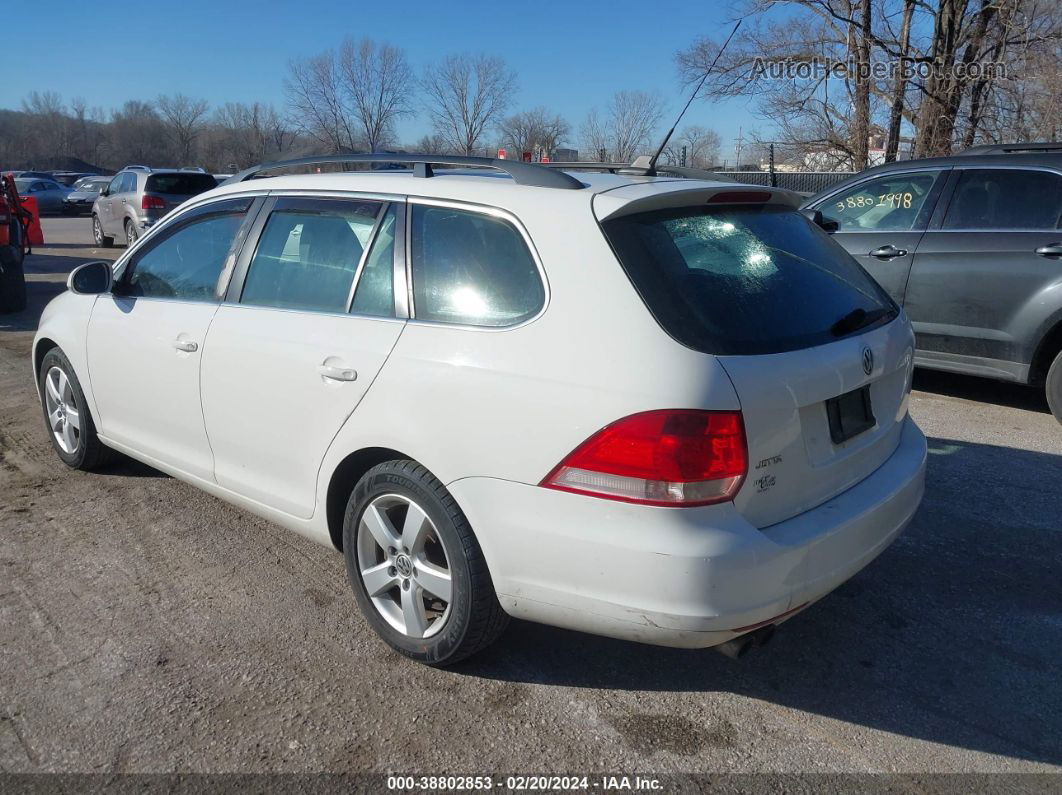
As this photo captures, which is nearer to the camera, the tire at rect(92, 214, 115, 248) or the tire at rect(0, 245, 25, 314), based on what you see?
the tire at rect(0, 245, 25, 314)

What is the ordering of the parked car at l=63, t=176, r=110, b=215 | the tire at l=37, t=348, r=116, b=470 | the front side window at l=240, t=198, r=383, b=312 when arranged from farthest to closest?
the parked car at l=63, t=176, r=110, b=215, the tire at l=37, t=348, r=116, b=470, the front side window at l=240, t=198, r=383, b=312

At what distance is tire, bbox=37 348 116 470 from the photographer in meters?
4.81

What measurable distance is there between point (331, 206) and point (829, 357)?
1.98 m

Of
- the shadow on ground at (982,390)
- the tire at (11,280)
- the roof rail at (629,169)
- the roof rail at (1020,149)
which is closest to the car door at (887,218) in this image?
the roof rail at (1020,149)

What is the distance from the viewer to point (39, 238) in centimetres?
1655

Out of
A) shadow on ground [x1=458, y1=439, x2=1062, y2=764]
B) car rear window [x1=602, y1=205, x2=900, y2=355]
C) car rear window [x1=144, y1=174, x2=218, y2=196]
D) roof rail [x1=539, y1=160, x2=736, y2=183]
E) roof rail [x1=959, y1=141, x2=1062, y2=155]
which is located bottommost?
shadow on ground [x1=458, y1=439, x2=1062, y2=764]

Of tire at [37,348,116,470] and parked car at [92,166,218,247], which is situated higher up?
parked car at [92,166,218,247]

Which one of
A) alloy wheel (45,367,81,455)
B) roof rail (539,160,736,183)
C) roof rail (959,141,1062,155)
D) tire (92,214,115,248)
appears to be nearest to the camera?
roof rail (539,160,736,183)

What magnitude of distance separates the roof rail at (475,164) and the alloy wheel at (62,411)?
1.98m

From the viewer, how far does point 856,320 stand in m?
3.13

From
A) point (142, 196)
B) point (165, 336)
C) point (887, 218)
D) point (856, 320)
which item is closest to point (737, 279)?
point (856, 320)

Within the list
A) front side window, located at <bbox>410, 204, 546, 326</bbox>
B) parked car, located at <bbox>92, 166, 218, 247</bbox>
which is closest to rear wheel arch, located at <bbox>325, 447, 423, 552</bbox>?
front side window, located at <bbox>410, 204, 546, 326</bbox>

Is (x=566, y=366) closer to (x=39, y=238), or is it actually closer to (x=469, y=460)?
(x=469, y=460)

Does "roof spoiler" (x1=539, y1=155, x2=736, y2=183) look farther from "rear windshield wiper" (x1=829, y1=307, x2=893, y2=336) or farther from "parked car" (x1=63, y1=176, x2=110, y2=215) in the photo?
"parked car" (x1=63, y1=176, x2=110, y2=215)
